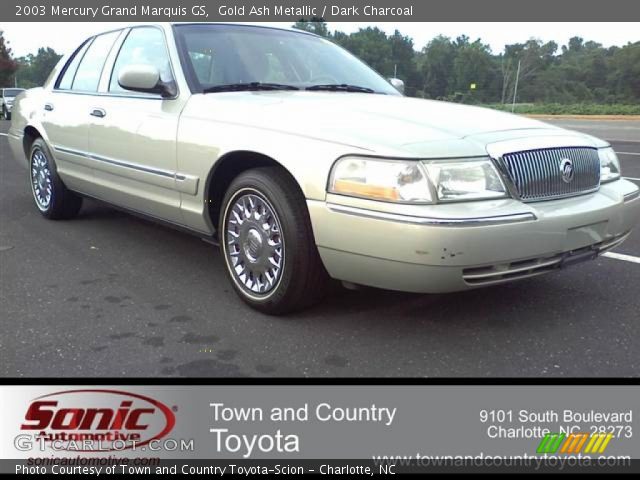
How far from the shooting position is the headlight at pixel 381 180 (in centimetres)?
266

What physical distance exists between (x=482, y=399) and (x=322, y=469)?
75 centimetres

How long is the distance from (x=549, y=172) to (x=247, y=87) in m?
1.87

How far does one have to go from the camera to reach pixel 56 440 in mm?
2191

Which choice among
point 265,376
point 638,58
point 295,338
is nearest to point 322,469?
point 265,376

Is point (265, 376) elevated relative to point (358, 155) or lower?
lower

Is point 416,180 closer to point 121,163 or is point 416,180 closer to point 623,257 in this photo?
point 121,163

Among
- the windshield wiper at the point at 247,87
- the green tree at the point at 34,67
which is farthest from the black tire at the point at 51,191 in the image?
the green tree at the point at 34,67

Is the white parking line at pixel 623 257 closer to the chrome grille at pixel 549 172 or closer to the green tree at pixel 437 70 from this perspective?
the chrome grille at pixel 549 172

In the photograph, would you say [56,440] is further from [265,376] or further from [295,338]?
[295,338]

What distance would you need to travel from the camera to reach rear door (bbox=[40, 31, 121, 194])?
4.63 metres

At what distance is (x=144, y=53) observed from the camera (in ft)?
13.7

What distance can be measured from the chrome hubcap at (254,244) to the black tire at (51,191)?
2.51 meters
